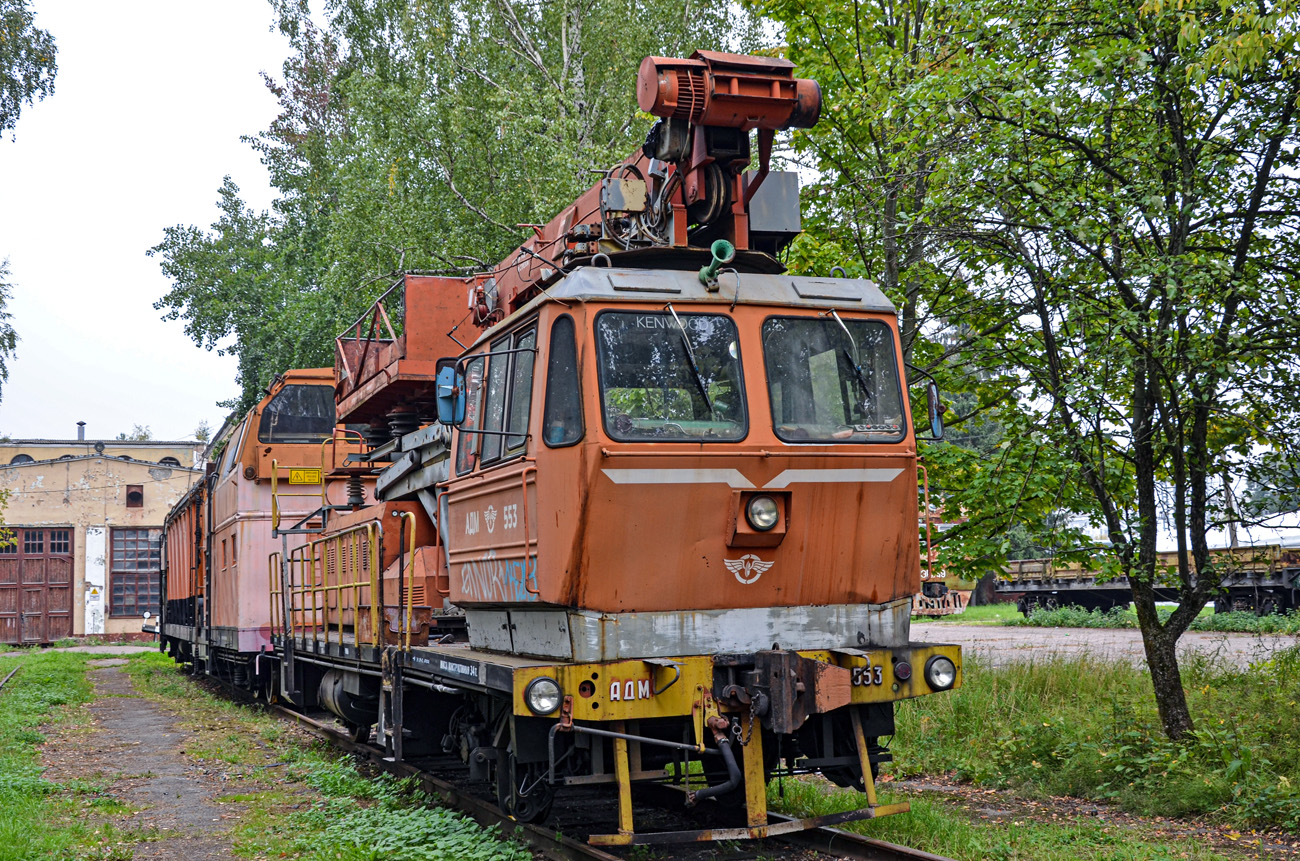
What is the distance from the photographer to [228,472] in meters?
16.6

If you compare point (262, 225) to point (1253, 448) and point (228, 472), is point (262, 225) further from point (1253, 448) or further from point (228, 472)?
point (1253, 448)

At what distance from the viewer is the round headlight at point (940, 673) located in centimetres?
Answer: 673

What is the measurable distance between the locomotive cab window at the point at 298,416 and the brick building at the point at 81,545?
2658 cm

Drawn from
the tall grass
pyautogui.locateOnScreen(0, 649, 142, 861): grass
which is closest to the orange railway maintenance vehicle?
pyautogui.locateOnScreen(0, 649, 142, 861): grass

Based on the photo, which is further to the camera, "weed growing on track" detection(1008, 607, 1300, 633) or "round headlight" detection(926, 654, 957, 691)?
"weed growing on track" detection(1008, 607, 1300, 633)

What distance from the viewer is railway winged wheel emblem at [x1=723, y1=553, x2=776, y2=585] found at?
6.59 meters

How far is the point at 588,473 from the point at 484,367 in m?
1.52

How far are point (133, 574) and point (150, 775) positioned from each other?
3382 centimetres

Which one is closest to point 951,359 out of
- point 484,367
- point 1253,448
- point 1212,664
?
point 1212,664

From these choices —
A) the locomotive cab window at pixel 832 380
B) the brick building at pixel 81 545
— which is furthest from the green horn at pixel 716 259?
the brick building at pixel 81 545

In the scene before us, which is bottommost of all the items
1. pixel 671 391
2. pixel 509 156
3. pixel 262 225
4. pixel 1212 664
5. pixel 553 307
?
pixel 1212 664

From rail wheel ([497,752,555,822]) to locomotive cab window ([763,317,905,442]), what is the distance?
2.47 meters

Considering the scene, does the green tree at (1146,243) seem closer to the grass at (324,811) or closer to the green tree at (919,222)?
the green tree at (919,222)

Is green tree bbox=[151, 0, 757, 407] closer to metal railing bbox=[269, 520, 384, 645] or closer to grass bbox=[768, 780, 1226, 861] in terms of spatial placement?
metal railing bbox=[269, 520, 384, 645]
